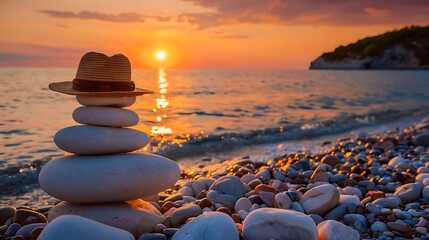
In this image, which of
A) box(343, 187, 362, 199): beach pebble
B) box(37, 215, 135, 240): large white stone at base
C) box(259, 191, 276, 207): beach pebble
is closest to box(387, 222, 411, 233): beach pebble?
box(343, 187, 362, 199): beach pebble

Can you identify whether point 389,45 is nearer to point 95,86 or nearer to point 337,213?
point 337,213

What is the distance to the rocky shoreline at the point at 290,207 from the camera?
12.6ft

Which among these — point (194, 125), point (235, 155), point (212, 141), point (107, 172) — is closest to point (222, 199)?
point (107, 172)

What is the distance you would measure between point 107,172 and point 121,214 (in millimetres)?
450

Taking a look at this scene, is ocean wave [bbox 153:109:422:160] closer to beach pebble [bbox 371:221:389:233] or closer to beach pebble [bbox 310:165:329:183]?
beach pebble [bbox 310:165:329:183]

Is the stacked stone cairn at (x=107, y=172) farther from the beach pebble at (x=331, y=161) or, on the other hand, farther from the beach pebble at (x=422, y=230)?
the beach pebble at (x=331, y=161)

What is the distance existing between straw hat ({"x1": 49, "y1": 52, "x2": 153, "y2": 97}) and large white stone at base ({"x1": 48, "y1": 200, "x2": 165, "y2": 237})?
1.14m

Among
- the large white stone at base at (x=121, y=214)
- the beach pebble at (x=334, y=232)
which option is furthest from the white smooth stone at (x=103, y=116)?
the beach pebble at (x=334, y=232)

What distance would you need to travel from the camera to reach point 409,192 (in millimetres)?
5746

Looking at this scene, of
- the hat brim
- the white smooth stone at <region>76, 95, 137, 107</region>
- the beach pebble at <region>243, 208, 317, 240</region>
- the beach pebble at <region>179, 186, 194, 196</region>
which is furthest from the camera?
the beach pebble at <region>179, 186, 194, 196</region>

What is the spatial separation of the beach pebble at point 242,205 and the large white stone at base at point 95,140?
62.9 inches

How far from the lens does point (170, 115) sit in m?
16.8

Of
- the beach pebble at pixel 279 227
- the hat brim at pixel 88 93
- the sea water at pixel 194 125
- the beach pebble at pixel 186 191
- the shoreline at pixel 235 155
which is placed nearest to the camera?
the beach pebble at pixel 279 227

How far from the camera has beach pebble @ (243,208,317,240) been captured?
151 inches
